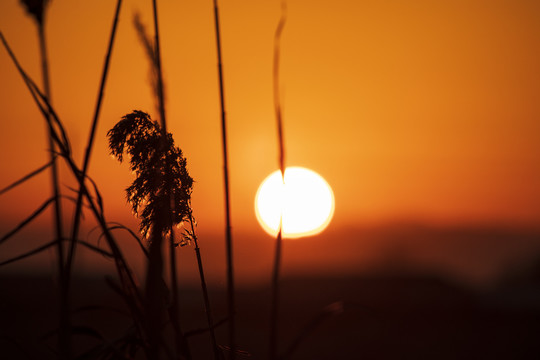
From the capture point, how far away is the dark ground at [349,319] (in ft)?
5.33

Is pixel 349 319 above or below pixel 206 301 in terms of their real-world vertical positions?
→ above

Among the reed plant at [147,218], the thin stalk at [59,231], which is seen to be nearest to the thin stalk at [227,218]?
the reed plant at [147,218]

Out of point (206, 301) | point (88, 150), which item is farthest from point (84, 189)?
point (206, 301)

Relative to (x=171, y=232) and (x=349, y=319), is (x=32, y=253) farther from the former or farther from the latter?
(x=349, y=319)

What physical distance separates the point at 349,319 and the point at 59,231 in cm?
1682

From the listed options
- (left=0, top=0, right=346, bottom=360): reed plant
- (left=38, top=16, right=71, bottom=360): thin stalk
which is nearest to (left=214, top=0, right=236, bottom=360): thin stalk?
(left=0, top=0, right=346, bottom=360): reed plant

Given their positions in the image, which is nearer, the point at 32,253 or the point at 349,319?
the point at 32,253

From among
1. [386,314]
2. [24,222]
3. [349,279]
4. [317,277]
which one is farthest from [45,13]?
[349,279]

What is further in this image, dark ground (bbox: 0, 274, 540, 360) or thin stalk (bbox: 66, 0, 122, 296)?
dark ground (bbox: 0, 274, 540, 360)

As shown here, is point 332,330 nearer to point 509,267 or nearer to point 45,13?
point 509,267

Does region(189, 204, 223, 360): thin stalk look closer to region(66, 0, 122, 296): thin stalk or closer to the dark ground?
the dark ground

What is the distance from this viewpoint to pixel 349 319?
17.1 m

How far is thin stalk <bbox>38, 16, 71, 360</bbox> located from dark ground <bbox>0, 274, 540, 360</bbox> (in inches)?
4.2

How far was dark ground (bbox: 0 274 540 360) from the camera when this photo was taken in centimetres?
162
